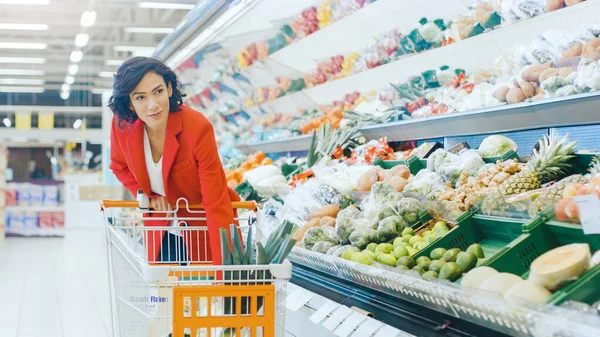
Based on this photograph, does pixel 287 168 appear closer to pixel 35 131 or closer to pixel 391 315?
pixel 391 315

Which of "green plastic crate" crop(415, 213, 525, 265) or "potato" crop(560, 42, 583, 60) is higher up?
"potato" crop(560, 42, 583, 60)

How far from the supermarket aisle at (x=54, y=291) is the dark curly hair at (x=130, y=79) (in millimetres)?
2529

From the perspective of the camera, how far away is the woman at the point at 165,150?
8.00 ft

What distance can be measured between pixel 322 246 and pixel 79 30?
14.7 metres

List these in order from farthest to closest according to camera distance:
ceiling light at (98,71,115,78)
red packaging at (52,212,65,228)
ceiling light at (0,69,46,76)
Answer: ceiling light at (98,71,115,78)
ceiling light at (0,69,46,76)
red packaging at (52,212,65,228)

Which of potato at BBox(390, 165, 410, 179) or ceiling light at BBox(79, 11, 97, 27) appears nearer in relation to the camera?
potato at BBox(390, 165, 410, 179)

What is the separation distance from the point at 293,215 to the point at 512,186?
1.46m

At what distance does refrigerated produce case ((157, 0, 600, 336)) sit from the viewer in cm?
167

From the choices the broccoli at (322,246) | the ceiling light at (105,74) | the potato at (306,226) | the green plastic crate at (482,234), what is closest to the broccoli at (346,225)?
the broccoli at (322,246)

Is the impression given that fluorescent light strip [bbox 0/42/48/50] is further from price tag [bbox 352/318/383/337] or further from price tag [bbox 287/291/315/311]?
price tag [bbox 352/318/383/337]

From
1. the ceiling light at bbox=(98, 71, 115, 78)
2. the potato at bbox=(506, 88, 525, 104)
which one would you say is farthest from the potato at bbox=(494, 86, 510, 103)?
the ceiling light at bbox=(98, 71, 115, 78)

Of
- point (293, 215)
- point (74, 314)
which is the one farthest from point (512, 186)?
point (74, 314)

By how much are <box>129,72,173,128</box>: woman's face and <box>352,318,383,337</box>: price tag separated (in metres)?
1.07

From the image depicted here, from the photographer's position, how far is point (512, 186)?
253 cm
